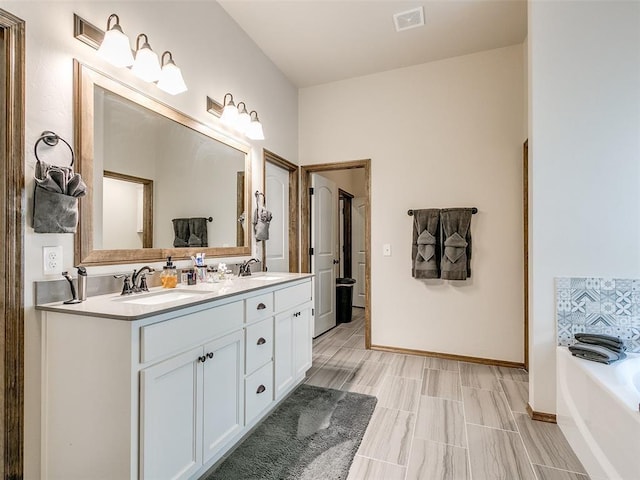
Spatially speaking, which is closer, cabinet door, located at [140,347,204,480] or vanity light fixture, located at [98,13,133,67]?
cabinet door, located at [140,347,204,480]

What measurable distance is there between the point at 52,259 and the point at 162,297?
1.68 ft

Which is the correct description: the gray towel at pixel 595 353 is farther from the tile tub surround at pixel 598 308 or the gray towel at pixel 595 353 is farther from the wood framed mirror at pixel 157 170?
the wood framed mirror at pixel 157 170

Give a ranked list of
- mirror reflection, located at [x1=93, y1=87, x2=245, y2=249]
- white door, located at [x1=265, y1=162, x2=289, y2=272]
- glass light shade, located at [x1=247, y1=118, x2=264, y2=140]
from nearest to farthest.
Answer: mirror reflection, located at [x1=93, y1=87, x2=245, y2=249], glass light shade, located at [x1=247, y1=118, x2=264, y2=140], white door, located at [x1=265, y1=162, x2=289, y2=272]

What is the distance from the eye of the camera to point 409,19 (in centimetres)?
267

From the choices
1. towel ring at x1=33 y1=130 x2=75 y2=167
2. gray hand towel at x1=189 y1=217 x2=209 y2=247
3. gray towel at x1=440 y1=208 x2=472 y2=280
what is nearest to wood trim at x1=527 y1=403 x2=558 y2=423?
gray towel at x1=440 y1=208 x2=472 y2=280

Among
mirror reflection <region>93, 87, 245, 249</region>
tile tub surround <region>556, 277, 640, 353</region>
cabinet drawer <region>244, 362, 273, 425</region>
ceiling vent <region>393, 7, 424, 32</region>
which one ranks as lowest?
cabinet drawer <region>244, 362, 273, 425</region>

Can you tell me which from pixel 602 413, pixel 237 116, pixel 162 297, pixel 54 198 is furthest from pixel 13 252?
pixel 602 413

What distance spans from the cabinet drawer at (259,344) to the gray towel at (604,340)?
189 cm

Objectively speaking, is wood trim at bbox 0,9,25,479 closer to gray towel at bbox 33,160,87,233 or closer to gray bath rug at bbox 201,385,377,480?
gray towel at bbox 33,160,87,233

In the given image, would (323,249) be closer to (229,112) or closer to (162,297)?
(229,112)

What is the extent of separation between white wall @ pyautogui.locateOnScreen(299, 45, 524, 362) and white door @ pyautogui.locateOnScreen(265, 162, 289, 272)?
2.04 feet

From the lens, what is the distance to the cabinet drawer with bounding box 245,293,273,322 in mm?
1871

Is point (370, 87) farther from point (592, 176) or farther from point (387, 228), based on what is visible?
point (592, 176)

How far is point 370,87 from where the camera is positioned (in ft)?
11.6
